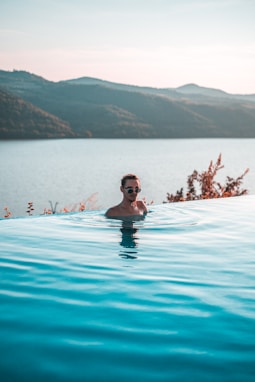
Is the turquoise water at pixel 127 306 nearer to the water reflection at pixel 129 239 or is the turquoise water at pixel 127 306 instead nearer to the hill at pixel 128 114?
the water reflection at pixel 129 239

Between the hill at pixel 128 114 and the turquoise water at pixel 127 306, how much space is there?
234ft

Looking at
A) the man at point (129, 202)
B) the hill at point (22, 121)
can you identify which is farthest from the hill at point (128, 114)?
the man at point (129, 202)

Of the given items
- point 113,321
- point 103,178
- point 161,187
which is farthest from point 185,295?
point 103,178

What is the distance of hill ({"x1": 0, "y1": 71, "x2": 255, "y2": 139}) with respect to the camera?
3369 inches

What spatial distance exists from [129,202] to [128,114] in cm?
8683

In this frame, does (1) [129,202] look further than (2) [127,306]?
Yes

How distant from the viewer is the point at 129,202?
6500 mm

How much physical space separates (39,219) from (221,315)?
4128 mm

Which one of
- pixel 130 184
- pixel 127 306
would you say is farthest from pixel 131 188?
pixel 127 306

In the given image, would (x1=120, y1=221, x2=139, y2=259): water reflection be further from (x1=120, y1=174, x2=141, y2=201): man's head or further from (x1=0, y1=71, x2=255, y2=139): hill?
(x1=0, y1=71, x2=255, y2=139): hill

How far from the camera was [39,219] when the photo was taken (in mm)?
6793

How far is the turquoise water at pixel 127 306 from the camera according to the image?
2441mm

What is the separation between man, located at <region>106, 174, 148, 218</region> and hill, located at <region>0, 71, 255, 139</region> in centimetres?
6944

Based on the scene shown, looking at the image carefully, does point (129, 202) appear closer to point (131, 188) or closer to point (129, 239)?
point (131, 188)
